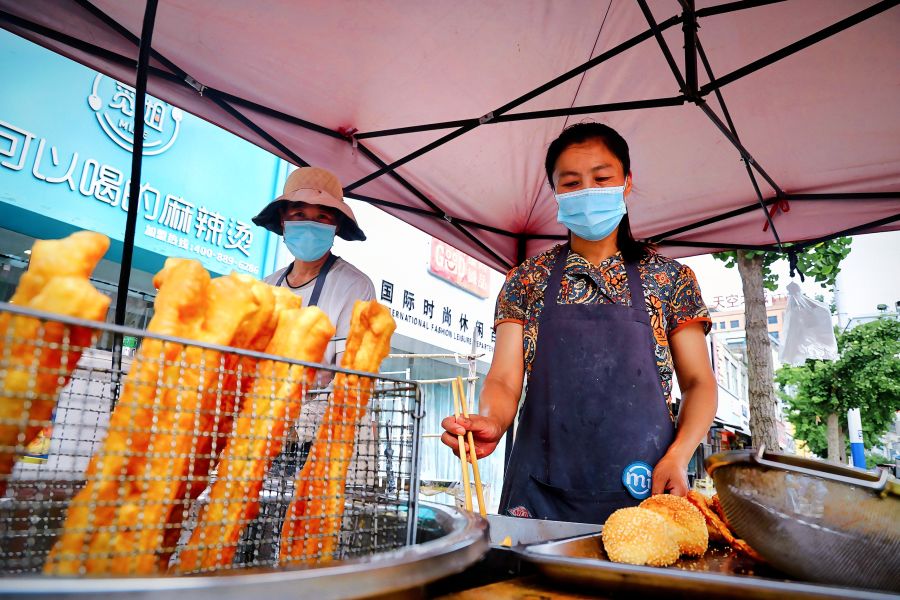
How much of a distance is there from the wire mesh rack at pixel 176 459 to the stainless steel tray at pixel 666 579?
0.85ft

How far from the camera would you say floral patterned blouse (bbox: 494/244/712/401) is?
7.80ft

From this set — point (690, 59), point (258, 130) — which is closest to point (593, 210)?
point (690, 59)

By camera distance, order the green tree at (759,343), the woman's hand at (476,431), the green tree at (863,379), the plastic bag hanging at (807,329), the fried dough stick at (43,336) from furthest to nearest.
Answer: the green tree at (863,379) < the plastic bag hanging at (807,329) < the green tree at (759,343) < the woman's hand at (476,431) < the fried dough stick at (43,336)

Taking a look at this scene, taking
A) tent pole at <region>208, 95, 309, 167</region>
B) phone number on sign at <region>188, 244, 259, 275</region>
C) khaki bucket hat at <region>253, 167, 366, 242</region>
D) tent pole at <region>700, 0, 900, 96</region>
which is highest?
phone number on sign at <region>188, 244, 259, 275</region>

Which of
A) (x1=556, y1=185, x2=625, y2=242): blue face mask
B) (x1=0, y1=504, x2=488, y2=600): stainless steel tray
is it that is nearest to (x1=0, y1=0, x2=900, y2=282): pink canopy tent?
(x1=556, y1=185, x2=625, y2=242): blue face mask

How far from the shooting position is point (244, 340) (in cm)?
86

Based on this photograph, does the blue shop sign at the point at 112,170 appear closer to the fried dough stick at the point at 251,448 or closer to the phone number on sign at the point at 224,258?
the phone number on sign at the point at 224,258

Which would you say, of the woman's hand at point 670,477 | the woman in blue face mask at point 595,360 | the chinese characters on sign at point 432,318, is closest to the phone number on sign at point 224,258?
the chinese characters on sign at point 432,318

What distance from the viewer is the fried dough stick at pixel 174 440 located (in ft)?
2.11

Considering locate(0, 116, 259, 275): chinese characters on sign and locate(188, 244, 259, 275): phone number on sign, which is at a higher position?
locate(0, 116, 259, 275): chinese characters on sign

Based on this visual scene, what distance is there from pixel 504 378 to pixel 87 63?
263cm

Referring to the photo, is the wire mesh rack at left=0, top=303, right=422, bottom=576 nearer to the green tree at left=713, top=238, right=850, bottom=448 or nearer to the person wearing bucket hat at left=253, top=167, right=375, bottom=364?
the person wearing bucket hat at left=253, top=167, right=375, bottom=364

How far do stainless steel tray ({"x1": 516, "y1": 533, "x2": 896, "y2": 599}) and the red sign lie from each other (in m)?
9.58

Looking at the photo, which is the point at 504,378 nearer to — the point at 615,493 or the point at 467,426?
the point at 615,493
